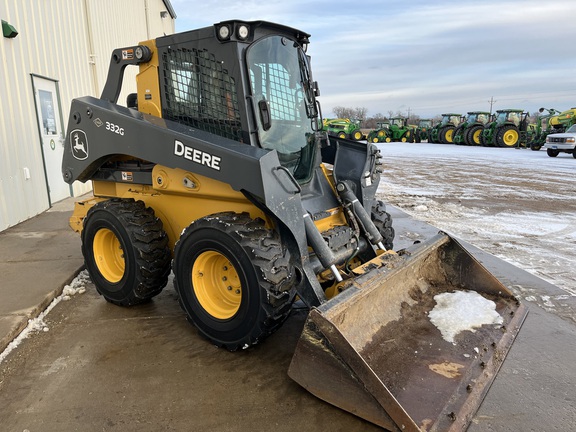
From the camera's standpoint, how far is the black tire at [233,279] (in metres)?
2.86

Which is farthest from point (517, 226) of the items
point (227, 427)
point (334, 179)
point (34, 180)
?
point (34, 180)

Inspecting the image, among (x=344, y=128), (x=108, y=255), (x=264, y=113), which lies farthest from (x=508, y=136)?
(x=108, y=255)

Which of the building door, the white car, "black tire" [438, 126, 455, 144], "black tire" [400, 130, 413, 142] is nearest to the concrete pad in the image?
the building door

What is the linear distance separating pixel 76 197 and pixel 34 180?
1913 millimetres

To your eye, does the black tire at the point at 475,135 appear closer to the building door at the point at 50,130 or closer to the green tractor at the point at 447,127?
the green tractor at the point at 447,127

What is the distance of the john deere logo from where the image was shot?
4.00 m

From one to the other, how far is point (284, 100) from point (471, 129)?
28.7m

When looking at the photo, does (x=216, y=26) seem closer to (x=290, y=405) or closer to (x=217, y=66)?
(x=217, y=66)

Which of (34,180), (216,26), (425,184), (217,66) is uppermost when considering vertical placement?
(216,26)

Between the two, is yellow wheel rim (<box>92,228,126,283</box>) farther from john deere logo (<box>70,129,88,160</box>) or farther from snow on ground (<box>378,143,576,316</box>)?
snow on ground (<box>378,143,576,316</box>)

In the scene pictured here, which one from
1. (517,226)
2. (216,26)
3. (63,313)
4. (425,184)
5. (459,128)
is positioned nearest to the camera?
(216,26)

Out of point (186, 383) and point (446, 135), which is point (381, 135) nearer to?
point (446, 135)

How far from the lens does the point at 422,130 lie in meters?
37.3

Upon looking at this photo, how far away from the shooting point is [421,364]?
284 cm
